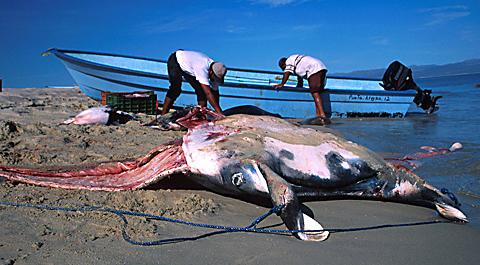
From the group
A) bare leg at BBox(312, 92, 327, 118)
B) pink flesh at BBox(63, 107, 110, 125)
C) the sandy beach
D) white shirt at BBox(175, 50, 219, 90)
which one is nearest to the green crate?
white shirt at BBox(175, 50, 219, 90)

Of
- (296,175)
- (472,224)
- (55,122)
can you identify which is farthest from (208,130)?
(55,122)

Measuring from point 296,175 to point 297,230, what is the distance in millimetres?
459

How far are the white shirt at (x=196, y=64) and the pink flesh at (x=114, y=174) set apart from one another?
4.11 meters

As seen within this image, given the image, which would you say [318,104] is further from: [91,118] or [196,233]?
[196,233]

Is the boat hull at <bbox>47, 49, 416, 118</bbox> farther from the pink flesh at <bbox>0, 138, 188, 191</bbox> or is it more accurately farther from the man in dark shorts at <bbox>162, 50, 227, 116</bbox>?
the pink flesh at <bbox>0, 138, 188, 191</bbox>

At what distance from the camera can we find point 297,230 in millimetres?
2023

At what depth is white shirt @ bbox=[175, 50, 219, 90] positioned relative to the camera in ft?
22.9

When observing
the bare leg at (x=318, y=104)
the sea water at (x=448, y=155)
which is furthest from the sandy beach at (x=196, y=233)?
the bare leg at (x=318, y=104)

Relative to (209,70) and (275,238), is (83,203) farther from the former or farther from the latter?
(209,70)

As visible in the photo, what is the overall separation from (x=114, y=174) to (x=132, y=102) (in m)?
5.66

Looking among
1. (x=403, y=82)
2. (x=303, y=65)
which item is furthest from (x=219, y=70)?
(x=403, y=82)

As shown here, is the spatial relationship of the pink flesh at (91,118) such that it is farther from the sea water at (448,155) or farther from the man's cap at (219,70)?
the sea water at (448,155)

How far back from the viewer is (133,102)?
8.40m

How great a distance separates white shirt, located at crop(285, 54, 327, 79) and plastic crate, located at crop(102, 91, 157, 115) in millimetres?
3980
